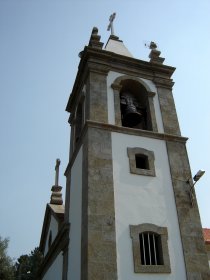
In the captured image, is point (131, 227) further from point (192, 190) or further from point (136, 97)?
point (136, 97)

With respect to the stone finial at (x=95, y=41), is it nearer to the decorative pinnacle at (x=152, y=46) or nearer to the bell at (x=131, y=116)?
the decorative pinnacle at (x=152, y=46)

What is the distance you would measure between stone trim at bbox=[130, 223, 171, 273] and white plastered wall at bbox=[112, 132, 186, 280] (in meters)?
0.10

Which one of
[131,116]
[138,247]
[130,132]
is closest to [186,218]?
[138,247]

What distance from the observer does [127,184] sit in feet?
30.7

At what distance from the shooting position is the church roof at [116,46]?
1390 centimetres

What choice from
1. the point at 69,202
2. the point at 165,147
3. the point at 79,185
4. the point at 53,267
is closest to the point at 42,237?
the point at 53,267

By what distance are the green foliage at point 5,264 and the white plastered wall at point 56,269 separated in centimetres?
1288

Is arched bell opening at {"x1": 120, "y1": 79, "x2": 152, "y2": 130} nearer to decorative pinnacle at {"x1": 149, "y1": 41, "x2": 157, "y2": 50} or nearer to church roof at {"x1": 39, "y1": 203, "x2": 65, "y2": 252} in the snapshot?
decorative pinnacle at {"x1": 149, "y1": 41, "x2": 157, "y2": 50}

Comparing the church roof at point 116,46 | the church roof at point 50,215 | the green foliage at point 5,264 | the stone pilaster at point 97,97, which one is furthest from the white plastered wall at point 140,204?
the green foliage at point 5,264

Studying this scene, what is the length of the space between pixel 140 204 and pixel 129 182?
70 cm

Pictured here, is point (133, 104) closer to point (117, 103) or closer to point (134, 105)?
point (134, 105)

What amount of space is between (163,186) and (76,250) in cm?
300

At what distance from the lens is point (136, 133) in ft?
34.9

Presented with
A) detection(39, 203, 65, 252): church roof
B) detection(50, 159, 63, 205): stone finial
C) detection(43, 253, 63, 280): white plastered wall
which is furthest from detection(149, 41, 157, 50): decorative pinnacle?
detection(43, 253, 63, 280): white plastered wall
